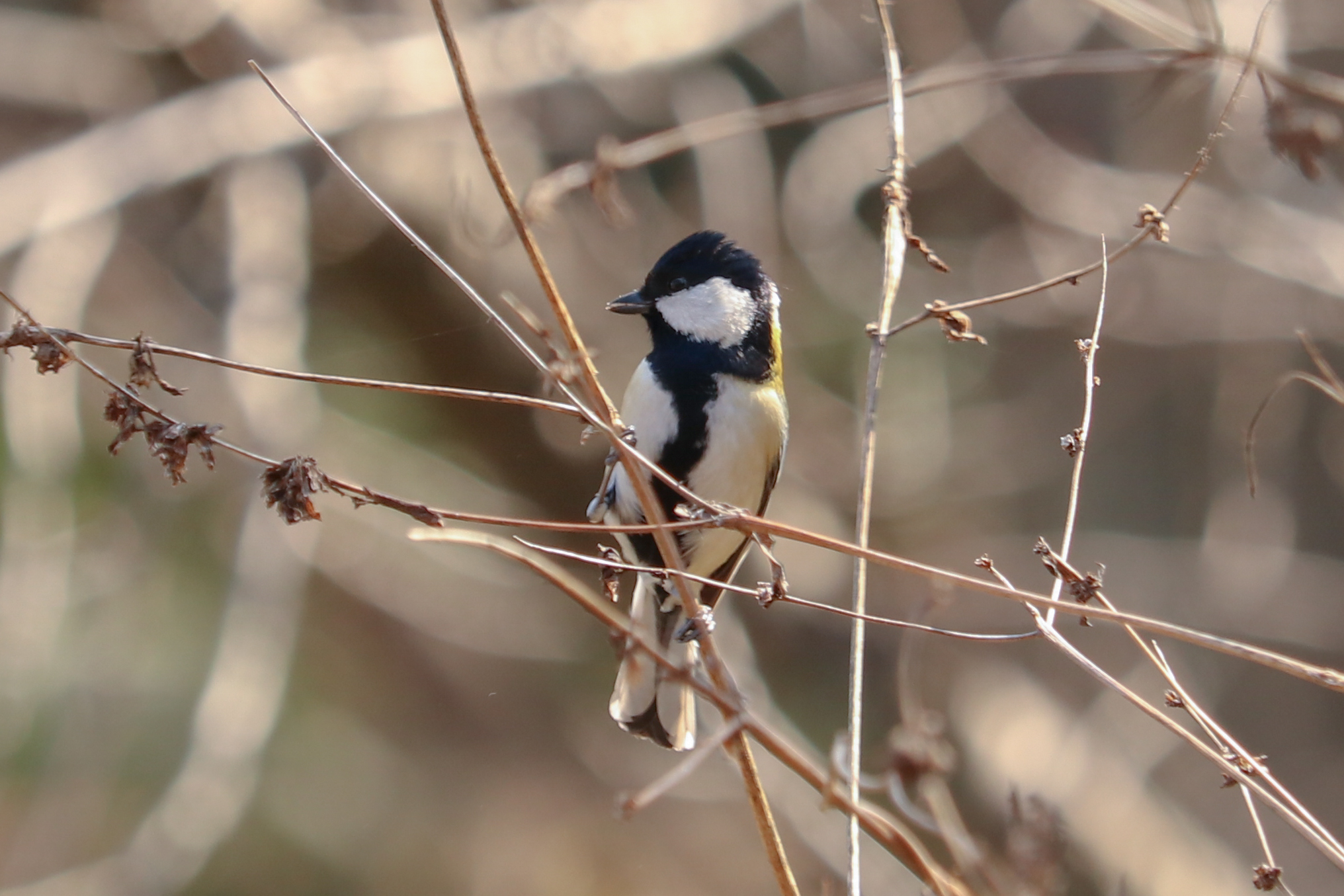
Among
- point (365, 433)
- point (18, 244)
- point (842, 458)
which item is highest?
point (842, 458)

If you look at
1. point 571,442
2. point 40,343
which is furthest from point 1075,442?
point 571,442

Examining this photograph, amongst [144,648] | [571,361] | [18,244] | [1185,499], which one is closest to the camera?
[571,361]

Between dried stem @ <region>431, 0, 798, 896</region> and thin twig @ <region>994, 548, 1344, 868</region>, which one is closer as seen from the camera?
thin twig @ <region>994, 548, 1344, 868</region>

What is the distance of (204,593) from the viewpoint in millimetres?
5801

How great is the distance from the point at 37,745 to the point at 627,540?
3.83 m

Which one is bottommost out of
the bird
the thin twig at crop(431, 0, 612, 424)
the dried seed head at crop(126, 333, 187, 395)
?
the dried seed head at crop(126, 333, 187, 395)

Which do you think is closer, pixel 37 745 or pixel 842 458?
pixel 37 745

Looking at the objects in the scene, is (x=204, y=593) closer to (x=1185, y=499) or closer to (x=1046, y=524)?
(x=1046, y=524)

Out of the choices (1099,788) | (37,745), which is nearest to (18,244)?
(37,745)

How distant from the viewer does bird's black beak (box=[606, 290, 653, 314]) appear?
2812 millimetres

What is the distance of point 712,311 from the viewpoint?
2.90 meters

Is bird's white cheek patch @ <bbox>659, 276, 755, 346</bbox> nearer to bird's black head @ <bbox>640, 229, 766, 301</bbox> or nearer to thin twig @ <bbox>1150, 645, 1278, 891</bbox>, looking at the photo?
bird's black head @ <bbox>640, 229, 766, 301</bbox>

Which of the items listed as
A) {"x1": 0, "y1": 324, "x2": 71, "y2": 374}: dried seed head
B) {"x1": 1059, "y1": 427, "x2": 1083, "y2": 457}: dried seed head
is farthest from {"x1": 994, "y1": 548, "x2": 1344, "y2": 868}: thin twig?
{"x1": 0, "y1": 324, "x2": 71, "y2": 374}: dried seed head

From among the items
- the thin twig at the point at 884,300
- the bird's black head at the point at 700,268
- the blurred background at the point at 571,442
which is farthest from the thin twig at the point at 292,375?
the blurred background at the point at 571,442
